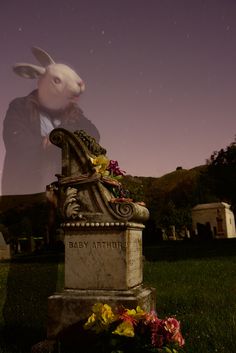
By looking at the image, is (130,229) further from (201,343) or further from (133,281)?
(201,343)

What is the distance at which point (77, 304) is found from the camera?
17.4 ft

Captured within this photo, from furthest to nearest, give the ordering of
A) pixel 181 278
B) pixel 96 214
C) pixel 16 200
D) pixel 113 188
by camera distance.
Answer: pixel 16 200, pixel 181 278, pixel 113 188, pixel 96 214

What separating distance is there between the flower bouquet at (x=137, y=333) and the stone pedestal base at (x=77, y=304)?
55 cm

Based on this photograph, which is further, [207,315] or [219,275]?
[219,275]

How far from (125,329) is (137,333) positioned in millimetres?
189

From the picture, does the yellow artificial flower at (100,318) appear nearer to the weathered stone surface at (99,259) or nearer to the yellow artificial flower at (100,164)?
the weathered stone surface at (99,259)

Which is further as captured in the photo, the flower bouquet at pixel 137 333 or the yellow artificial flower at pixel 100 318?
the yellow artificial flower at pixel 100 318

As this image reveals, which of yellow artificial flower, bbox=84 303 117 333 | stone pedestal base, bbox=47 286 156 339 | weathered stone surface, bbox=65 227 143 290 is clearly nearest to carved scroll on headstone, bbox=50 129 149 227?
weathered stone surface, bbox=65 227 143 290

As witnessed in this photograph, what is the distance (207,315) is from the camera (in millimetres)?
6746

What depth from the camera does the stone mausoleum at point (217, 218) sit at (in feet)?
188

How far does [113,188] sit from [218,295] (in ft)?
12.9

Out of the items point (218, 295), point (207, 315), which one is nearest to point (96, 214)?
point (207, 315)

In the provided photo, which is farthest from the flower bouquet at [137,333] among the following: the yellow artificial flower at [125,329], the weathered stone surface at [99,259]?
the weathered stone surface at [99,259]

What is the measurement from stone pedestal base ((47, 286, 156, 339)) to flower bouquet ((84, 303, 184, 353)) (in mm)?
555
